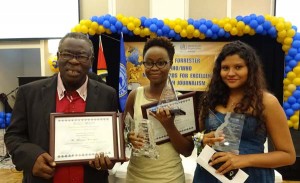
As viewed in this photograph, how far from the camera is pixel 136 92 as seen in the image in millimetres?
1836

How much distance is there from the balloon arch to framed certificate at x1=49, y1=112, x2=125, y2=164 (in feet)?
13.8

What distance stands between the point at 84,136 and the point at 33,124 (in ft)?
0.85

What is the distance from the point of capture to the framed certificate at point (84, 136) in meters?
1.43

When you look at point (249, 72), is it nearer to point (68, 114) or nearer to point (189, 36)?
point (68, 114)

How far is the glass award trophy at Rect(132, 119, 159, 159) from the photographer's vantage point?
5.34 feet

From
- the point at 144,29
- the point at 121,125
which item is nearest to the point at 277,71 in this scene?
the point at 144,29

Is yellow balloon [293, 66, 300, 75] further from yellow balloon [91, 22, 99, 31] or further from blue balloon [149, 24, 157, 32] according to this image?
yellow balloon [91, 22, 99, 31]

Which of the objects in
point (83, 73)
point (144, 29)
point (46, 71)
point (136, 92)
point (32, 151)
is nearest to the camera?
point (32, 151)

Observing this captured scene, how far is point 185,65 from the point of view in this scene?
6215mm

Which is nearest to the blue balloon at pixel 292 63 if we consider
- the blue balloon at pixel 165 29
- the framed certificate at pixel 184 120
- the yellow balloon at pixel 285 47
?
the yellow balloon at pixel 285 47

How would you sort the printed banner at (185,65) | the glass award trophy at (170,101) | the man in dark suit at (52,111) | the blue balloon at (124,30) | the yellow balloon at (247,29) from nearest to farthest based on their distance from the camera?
the man in dark suit at (52,111) → the glass award trophy at (170,101) → the yellow balloon at (247,29) → the blue balloon at (124,30) → the printed banner at (185,65)

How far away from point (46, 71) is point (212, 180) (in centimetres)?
570

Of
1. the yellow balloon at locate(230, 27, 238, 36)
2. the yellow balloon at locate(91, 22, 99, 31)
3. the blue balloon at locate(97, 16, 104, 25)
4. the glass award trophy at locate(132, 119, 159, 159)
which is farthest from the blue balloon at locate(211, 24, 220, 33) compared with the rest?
the glass award trophy at locate(132, 119, 159, 159)

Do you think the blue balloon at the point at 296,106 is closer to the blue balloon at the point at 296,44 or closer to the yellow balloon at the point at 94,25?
the blue balloon at the point at 296,44
